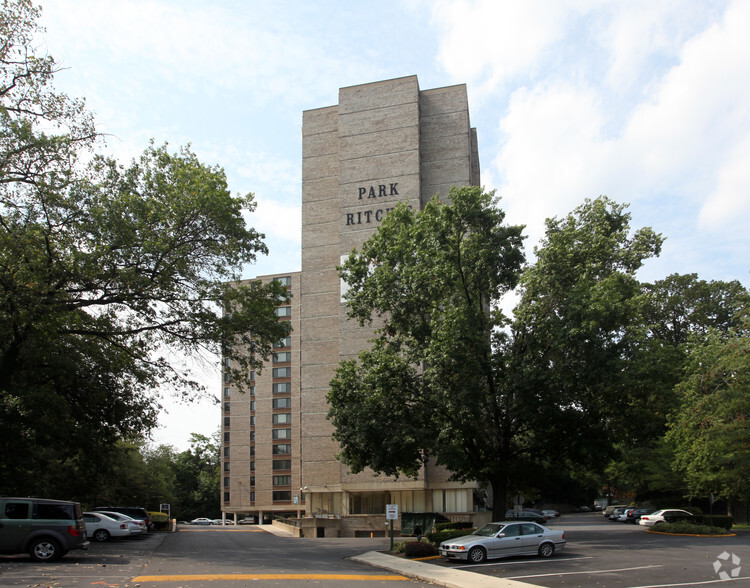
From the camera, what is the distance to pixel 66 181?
78.4ft

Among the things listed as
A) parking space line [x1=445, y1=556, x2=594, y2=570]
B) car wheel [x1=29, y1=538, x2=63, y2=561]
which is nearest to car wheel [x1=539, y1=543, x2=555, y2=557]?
parking space line [x1=445, y1=556, x2=594, y2=570]

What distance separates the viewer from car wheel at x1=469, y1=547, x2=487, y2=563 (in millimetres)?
21312

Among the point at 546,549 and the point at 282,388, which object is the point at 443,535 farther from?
the point at 282,388

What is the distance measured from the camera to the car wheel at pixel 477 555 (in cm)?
A: 2131

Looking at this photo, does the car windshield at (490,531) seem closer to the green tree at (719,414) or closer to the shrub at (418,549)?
the shrub at (418,549)

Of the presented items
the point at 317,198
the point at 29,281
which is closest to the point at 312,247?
the point at 317,198

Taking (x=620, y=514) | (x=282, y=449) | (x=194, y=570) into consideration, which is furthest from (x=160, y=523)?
(x=282, y=449)

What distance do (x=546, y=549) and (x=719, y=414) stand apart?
15977 millimetres

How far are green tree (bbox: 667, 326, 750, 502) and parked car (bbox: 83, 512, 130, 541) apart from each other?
28841 mm

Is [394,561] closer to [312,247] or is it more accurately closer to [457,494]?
[457,494]

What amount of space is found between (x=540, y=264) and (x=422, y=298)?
546cm

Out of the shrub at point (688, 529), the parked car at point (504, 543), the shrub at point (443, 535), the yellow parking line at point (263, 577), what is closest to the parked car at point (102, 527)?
the shrub at point (443, 535)

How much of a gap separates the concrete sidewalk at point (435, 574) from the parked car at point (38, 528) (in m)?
9.32

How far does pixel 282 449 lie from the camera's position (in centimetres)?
9562
